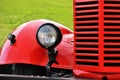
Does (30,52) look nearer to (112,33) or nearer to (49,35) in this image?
(49,35)

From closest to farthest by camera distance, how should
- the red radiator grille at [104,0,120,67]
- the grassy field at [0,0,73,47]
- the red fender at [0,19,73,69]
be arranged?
the red radiator grille at [104,0,120,67] → the red fender at [0,19,73,69] → the grassy field at [0,0,73,47]

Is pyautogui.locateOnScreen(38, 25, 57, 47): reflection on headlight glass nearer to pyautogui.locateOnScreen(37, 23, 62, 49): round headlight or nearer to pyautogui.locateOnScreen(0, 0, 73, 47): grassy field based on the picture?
pyautogui.locateOnScreen(37, 23, 62, 49): round headlight

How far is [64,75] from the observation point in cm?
682

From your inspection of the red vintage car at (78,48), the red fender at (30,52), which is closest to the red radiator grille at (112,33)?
the red vintage car at (78,48)

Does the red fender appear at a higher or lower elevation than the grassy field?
lower

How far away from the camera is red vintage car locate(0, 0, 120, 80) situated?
604 centimetres

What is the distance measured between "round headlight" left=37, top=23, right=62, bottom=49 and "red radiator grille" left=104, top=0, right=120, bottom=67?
2.29 ft

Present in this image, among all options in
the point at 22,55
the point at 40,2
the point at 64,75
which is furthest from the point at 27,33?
the point at 40,2

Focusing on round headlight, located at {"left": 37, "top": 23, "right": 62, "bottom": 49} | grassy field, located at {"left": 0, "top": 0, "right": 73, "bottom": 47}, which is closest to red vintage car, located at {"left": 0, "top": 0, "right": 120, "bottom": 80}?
round headlight, located at {"left": 37, "top": 23, "right": 62, "bottom": 49}

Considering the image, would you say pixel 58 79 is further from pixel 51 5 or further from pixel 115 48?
pixel 51 5

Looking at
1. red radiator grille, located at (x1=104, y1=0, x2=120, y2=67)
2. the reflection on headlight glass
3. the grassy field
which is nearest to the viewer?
red radiator grille, located at (x1=104, y1=0, x2=120, y2=67)

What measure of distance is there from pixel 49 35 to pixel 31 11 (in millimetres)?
20728

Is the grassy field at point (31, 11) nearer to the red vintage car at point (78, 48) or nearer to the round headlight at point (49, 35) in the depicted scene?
the red vintage car at point (78, 48)

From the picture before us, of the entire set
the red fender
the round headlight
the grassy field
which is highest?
the grassy field
